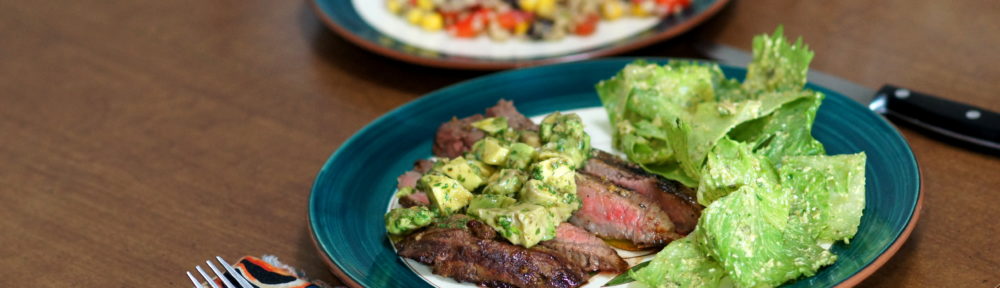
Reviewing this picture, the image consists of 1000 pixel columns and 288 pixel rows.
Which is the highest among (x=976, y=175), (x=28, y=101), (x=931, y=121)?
(x=28, y=101)

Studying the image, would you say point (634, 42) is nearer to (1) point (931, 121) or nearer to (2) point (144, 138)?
(1) point (931, 121)

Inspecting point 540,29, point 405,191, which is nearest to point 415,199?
point 405,191

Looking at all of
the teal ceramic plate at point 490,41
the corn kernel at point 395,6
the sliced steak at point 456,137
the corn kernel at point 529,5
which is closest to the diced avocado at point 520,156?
the sliced steak at point 456,137

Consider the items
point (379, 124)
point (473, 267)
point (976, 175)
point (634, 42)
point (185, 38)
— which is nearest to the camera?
point (473, 267)

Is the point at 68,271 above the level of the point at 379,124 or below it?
below

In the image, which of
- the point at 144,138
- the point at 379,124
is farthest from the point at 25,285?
the point at 379,124

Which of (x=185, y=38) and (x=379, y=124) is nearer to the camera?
(x=379, y=124)

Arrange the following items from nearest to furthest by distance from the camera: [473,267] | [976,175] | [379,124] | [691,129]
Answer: [473,267] < [691,129] < [976,175] < [379,124]

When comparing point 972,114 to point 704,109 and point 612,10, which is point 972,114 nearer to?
point 704,109
